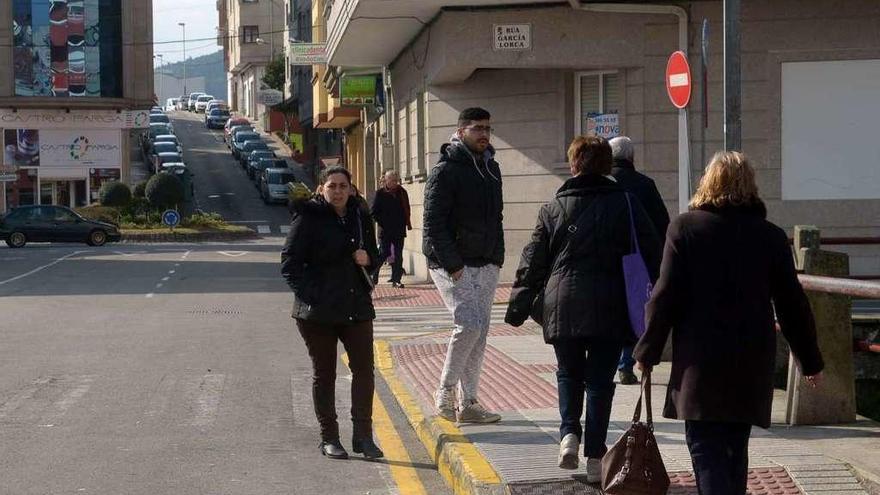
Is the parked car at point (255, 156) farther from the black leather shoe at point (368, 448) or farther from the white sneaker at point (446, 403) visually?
the black leather shoe at point (368, 448)

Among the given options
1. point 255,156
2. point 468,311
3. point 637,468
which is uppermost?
point 255,156

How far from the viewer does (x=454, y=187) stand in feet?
27.3

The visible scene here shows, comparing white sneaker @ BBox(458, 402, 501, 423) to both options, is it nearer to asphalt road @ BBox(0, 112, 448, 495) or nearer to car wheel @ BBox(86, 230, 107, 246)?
asphalt road @ BBox(0, 112, 448, 495)

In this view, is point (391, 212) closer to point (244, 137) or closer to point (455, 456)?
point (455, 456)

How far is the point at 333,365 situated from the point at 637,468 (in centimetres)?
309

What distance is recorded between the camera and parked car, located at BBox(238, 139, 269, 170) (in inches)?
3185

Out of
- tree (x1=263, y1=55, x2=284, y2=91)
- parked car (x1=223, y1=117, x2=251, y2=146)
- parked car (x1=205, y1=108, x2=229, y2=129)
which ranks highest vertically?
tree (x1=263, y1=55, x2=284, y2=91)

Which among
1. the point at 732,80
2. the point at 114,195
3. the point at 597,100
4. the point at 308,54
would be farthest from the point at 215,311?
the point at 114,195

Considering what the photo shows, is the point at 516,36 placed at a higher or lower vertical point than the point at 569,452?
higher

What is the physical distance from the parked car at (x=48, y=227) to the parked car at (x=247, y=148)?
34956 millimetres

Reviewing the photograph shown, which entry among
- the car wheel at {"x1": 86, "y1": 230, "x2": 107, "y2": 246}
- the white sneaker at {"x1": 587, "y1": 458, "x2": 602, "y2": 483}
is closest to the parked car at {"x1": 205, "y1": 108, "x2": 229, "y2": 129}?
the car wheel at {"x1": 86, "y1": 230, "x2": 107, "y2": 246}

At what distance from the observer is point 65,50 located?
68250 millimetres

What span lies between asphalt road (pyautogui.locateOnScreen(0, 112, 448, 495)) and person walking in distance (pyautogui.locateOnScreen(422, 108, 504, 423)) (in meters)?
0.93

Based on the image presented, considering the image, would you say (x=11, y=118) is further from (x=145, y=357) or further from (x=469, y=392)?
(x=469, y=392)
